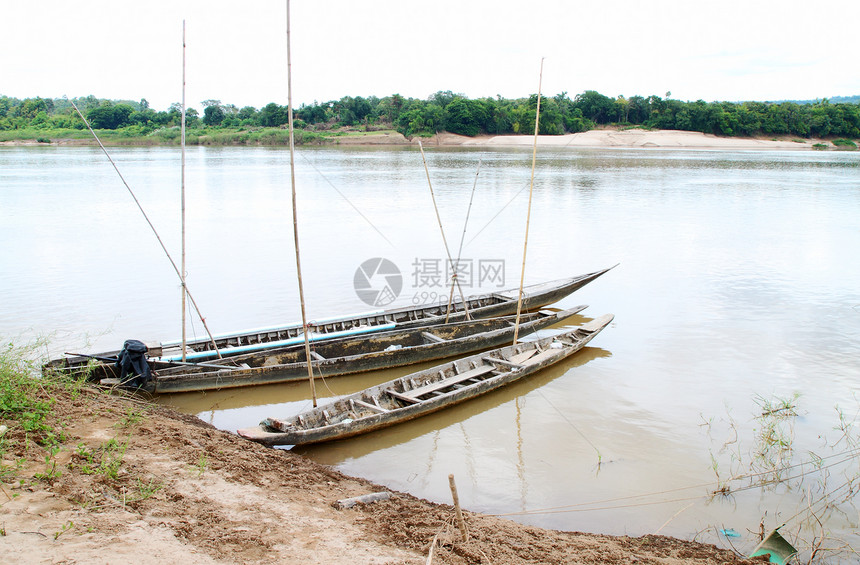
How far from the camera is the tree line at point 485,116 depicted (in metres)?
54.5

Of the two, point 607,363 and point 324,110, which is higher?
point 324,110

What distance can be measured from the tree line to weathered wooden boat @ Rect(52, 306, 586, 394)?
152 ft

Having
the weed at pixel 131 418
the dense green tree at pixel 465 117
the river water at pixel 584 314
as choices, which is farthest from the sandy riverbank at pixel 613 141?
the weed at pixel 131 418

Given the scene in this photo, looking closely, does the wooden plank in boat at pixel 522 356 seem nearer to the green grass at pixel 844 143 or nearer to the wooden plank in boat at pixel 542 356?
the wooden plank in boat at pixel 542 356

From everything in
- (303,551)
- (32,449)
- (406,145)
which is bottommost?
(303,551)

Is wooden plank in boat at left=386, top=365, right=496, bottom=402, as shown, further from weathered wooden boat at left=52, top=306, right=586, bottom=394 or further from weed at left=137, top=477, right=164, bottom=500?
weed at left=137, top=477, right=164, bottom=500

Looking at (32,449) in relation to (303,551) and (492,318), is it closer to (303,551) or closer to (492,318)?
(303,551)

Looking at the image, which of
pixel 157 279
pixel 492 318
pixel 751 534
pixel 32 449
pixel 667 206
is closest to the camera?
pixel 32 449

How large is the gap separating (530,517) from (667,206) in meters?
17.0

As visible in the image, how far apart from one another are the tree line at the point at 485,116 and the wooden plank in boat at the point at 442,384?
1867 inches

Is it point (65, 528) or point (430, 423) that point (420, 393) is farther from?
point (65, 528)

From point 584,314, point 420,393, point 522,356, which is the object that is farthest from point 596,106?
point 420,393

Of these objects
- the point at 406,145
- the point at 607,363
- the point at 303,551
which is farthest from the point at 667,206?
the point at 406,145

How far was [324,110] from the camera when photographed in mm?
61469
